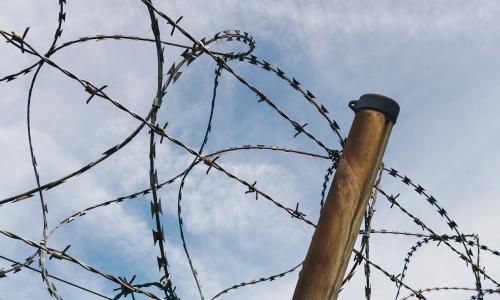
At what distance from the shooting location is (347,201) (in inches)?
106

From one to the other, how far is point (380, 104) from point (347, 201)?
503 millimetres

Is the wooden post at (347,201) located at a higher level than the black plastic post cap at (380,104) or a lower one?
lower

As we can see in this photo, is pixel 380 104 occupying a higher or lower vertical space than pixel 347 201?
higher

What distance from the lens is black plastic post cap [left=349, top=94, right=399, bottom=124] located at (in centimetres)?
285

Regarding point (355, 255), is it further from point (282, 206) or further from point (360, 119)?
point (360, 119)

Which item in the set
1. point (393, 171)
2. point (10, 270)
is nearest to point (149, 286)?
point (10, 270)

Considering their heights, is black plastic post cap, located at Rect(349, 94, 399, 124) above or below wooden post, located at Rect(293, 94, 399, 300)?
above

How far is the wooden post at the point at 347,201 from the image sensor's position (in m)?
2.56

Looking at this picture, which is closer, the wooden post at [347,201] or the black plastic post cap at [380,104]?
the wooden post at [347,201]

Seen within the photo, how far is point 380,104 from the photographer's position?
2852 mm

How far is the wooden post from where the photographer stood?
8.41 ft

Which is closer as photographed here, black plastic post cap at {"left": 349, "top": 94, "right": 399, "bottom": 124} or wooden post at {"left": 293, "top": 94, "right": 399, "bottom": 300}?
wooden post at {"left": 293, "top": 94, "right": 399, "bottom": 300}

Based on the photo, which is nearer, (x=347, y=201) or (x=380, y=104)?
(x=347, y=201)

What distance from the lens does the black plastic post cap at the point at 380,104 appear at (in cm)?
285
